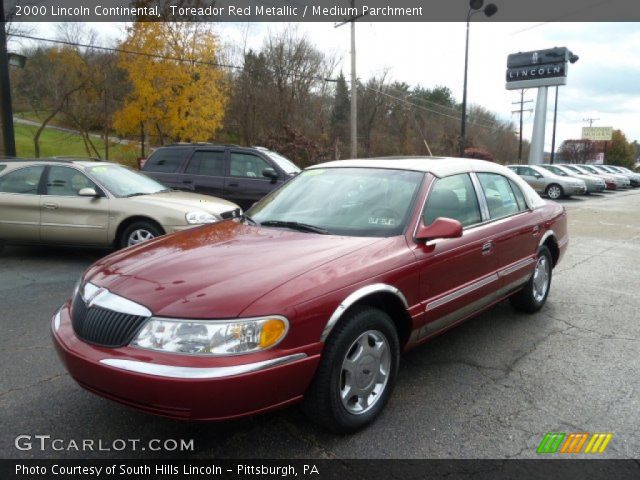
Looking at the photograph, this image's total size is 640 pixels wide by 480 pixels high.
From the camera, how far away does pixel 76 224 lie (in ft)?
22.5

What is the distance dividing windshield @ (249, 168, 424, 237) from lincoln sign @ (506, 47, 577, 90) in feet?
129

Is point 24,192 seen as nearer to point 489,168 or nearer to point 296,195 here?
point 296,195

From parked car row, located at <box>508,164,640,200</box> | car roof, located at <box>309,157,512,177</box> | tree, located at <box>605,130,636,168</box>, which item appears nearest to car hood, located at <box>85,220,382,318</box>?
car roof, located at <box>309,157,512,177</box>

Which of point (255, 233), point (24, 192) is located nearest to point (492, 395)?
point (255, 233)

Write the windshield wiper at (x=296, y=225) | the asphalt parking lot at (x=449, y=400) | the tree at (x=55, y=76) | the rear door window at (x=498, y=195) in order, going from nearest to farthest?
the asphalt parking lot at (x=449, y=400)
the windshield wiper at (x=296, y=225)
the rear door window at (x=498, y=195)
the tree at (x=55, y=76)

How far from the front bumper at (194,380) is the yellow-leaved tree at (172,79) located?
20686 millimetres

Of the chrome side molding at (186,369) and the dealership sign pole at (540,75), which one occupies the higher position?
the dealership sign pole at (540,75)

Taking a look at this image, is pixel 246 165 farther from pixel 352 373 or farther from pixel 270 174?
pixel 352 373

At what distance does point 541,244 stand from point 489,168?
1.01 meters

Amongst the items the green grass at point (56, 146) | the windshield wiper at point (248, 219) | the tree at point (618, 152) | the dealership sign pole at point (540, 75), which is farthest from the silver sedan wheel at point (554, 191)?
the tree at point (618, 152)

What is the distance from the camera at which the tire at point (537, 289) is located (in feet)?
16.0

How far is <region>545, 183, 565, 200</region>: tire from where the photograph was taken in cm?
2152

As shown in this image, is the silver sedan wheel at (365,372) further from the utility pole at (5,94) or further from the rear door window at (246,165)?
the utility pole at (5,94)

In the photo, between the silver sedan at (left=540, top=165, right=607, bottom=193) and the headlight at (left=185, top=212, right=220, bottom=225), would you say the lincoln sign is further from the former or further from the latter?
the headlight at (left=185, top=212, right=220, bottom=225)
